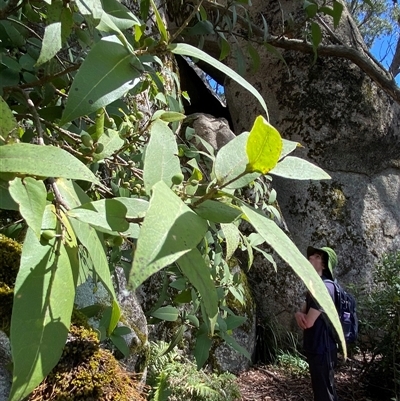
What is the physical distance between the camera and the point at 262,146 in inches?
15.3

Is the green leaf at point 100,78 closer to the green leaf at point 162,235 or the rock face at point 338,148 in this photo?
the green leaf at point 162,235

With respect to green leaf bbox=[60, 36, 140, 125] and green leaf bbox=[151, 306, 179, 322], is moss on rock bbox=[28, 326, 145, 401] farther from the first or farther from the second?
green leaf bbox=[60, 36, 140, 125]

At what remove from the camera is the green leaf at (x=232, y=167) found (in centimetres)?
45

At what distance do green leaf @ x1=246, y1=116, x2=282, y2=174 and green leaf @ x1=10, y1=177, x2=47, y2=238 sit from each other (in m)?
0.17

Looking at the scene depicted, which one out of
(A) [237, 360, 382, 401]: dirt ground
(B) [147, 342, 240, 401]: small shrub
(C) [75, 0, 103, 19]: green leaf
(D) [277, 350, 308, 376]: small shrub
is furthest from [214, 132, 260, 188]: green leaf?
(D) [277, 350, 308, 376]: small shrub

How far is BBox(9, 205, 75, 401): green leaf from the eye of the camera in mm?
377

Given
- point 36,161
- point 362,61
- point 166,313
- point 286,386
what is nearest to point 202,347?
point 166,313

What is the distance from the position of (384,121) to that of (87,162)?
4.71m

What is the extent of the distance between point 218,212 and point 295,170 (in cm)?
10

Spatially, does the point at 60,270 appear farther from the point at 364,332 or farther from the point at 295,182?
the point at 295,182

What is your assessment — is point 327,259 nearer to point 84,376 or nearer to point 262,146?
point 84,376

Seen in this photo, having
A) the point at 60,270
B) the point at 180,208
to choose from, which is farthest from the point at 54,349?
the point at 180,208

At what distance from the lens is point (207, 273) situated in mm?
419

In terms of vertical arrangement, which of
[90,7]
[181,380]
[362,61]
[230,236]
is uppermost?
[362,61]
